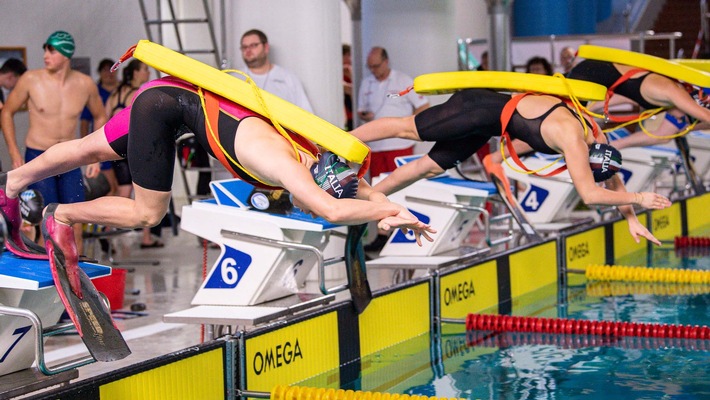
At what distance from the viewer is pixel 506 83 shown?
6.29 m

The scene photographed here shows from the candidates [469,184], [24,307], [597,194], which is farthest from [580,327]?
[24,307]

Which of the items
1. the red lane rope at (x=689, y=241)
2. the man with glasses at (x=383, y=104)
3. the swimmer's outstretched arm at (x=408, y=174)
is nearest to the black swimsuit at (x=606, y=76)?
the swimmer's outstretched arm at (x=408, y=174)

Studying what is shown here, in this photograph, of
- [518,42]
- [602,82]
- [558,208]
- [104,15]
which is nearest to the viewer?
[602,82]

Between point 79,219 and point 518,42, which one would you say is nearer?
point 79,219

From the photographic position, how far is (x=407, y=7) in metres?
10.5

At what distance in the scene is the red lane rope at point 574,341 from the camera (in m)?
6.18

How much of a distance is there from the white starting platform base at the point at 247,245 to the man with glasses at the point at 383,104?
12.7ft

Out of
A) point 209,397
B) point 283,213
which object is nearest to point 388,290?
point 283,213

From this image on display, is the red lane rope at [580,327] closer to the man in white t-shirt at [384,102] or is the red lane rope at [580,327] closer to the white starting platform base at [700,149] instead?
the man in white t-shirt at [384,102]

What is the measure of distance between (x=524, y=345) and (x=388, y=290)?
2.83ft

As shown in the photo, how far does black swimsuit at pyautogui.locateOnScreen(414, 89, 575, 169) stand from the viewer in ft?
20.1

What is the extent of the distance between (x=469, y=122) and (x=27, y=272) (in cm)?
280

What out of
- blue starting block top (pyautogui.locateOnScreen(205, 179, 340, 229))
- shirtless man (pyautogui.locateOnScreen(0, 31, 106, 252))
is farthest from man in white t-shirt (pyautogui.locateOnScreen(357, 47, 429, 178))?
blue starting block top (pyautogui.locateOnScreen(205, 179, 340, 229))

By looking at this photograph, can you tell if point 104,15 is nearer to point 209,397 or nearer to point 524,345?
point 524,345
